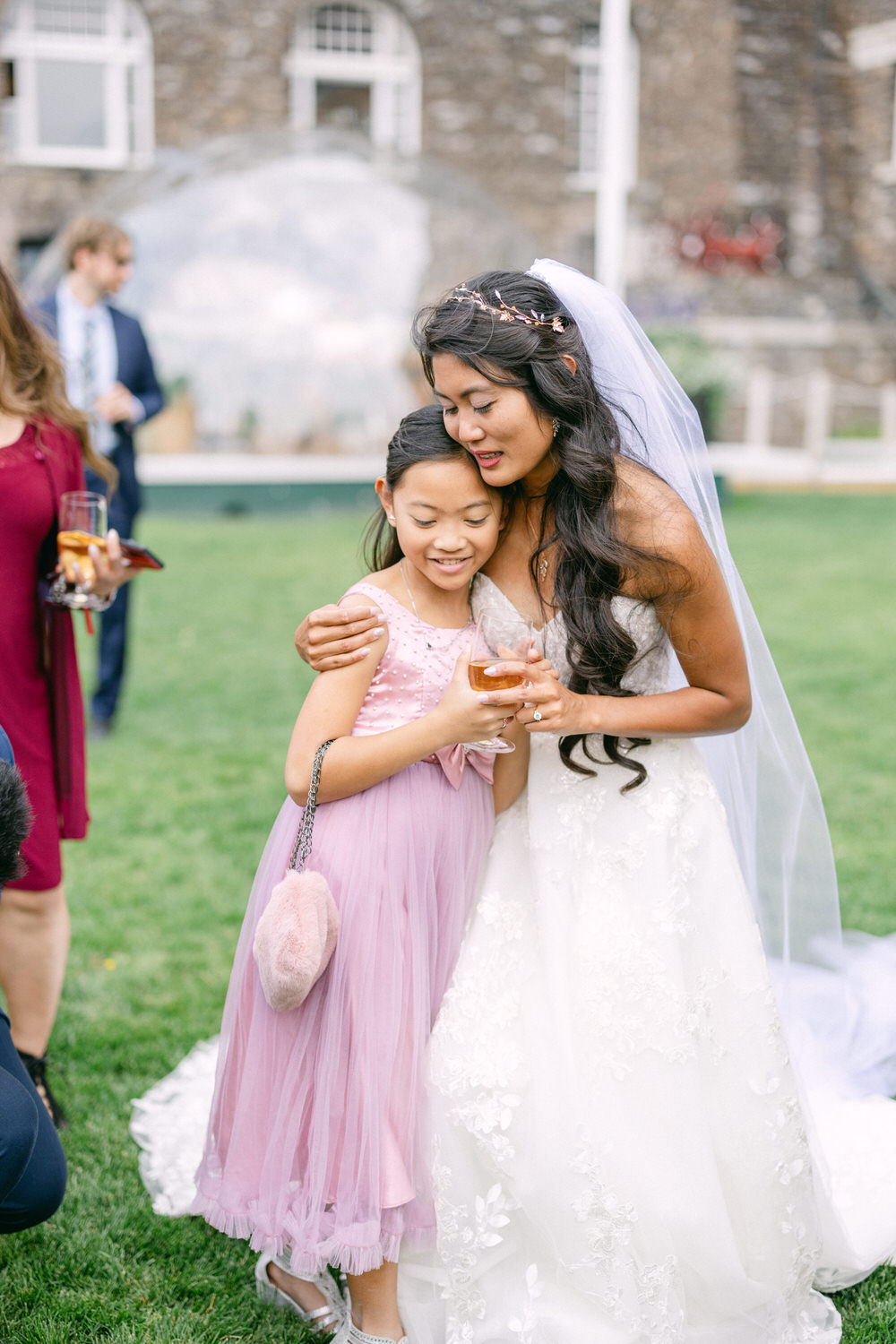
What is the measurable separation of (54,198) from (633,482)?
19903mm

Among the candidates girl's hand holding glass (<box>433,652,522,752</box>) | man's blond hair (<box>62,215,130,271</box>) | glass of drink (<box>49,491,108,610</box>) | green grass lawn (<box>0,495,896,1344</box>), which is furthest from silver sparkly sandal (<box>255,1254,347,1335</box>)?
man's blond hair (<box>62,215,130,271</box>)

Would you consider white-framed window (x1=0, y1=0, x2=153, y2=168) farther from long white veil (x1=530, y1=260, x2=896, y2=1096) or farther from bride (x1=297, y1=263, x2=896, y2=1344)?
bride (x1=297, y1=263, x2=896, y2=1344)

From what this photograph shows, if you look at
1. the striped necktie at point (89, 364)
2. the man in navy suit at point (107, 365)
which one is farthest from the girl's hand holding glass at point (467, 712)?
the striped necktie at point (89, 364)

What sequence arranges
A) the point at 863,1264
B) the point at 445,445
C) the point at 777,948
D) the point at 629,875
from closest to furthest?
the point at 445,445
the point at 629,875
the point at 863,1264
the point at 777,948

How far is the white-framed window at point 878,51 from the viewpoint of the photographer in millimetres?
21609

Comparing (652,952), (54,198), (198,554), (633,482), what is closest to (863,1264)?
(652,952)

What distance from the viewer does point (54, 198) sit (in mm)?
19766

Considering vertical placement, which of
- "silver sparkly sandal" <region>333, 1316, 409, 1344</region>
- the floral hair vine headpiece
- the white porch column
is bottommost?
"silver sparkly sandal" <region>333, 1316, 409, 1344</region>

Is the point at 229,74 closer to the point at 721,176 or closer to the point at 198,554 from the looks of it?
the point at 721,176

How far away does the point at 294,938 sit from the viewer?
2094 mm

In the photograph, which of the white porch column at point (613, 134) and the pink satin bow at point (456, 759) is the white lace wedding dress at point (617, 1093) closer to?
the pink satin bow at point (456, 759)

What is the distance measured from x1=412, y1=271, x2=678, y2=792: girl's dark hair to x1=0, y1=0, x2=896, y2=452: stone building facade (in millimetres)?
17360

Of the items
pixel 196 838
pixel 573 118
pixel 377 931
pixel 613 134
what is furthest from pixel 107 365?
pixel 573 118

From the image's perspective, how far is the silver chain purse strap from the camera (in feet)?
7.30
